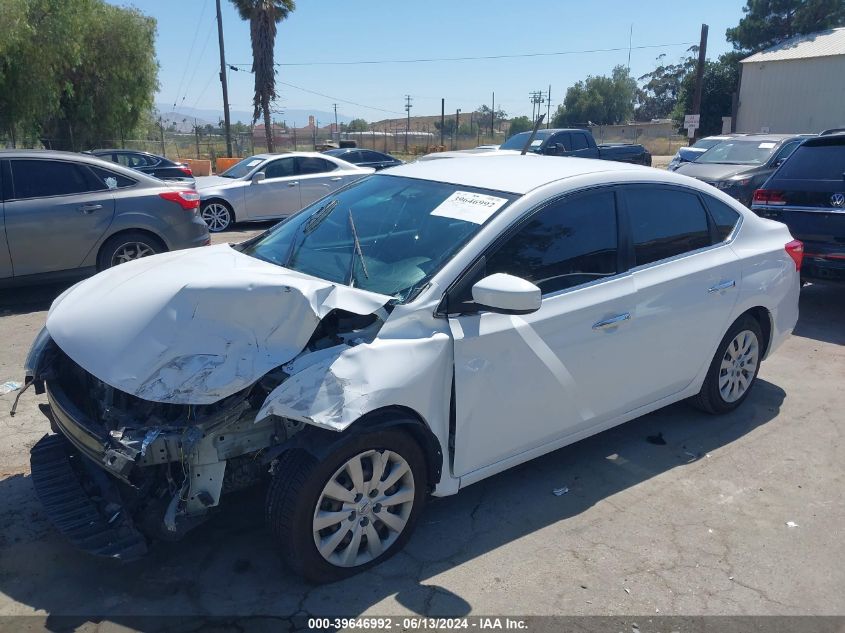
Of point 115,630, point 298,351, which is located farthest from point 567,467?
point 115,630

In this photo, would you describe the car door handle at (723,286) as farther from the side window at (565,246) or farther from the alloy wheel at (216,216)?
the alloy wheel at (216,216)

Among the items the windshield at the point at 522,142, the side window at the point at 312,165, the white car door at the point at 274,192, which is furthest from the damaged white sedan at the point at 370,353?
the windshield at the point at 522,142

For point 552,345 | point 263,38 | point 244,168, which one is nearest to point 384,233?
point 552,345

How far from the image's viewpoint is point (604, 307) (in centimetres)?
378

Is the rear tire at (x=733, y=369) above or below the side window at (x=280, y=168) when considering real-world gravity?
below

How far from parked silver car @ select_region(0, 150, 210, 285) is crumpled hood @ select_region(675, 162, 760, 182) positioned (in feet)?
28.3

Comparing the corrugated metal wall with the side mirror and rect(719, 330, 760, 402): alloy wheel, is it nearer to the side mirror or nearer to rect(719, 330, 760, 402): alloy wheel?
rect(719, 330, 760, 402): alloy wheel

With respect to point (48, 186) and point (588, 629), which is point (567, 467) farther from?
point (48, 186)

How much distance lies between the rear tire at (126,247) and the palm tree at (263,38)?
27467 millimetres

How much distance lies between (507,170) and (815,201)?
4687 mm

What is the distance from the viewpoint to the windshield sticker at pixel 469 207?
3.59 meters

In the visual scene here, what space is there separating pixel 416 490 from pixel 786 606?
5.55 feet

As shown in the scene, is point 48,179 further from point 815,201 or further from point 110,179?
point 815,201

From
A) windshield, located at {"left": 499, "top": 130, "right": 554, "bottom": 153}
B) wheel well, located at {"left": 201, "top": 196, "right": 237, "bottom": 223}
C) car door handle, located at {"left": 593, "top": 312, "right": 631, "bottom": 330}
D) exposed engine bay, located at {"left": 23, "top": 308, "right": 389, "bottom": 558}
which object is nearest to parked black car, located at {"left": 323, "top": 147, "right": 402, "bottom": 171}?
windshield, located at {"left": 499, "top": 130, "right": 554, "bottom": 153}
